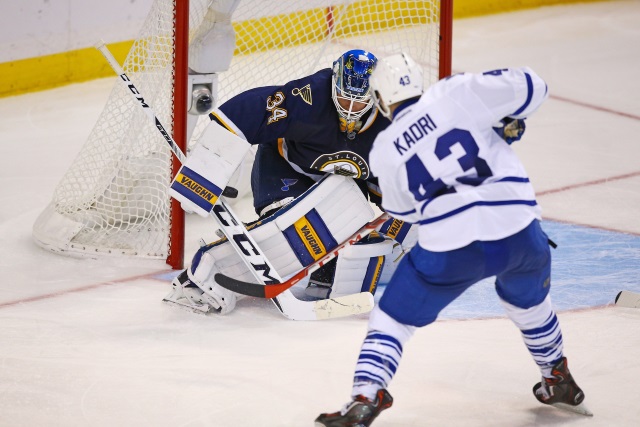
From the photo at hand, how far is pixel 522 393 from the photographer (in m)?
3.21

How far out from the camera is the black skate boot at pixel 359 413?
2779mm

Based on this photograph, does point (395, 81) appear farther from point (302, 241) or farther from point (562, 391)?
point (302, 241)

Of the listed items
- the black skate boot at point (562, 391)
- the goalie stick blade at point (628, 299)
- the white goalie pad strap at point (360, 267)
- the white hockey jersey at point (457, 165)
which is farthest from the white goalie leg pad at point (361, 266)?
the white hockey jersey at point (457, 165)

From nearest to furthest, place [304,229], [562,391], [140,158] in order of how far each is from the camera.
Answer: [562,391] < [304,229] < [140,158]

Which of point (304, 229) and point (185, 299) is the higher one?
point (304, 229)

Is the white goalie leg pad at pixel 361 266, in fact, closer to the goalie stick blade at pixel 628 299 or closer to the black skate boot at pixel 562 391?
the goalie stick blade at pixel 628 299

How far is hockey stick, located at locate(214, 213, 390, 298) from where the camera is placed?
3479 mm

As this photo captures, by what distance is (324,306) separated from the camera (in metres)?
3.63

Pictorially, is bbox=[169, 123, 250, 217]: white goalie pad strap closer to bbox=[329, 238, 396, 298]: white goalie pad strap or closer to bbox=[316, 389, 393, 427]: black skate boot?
bbox=[329, 238, 396, 298]: white goalie pad strap

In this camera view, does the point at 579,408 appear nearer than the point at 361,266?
Yes

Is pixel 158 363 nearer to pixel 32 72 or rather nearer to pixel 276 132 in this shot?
pixel 276 132

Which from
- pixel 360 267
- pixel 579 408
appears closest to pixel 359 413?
pixel 579 408

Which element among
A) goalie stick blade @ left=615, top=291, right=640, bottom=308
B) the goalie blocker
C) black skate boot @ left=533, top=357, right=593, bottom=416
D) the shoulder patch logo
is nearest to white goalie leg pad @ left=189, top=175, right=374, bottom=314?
the goalie blocker

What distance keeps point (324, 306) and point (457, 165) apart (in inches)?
40.4
